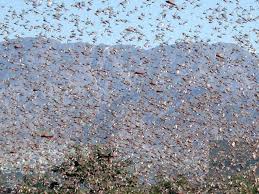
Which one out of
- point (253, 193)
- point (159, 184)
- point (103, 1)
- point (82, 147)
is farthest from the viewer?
point (82, 147)

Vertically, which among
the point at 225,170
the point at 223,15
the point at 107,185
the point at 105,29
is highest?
the point at 223,15

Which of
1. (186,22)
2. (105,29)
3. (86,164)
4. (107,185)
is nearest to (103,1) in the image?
(105,29)

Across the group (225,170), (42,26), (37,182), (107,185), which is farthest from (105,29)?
(225,170)

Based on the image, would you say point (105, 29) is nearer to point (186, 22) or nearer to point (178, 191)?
point (186, 22)

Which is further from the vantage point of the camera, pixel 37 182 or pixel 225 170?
pixel 225 170

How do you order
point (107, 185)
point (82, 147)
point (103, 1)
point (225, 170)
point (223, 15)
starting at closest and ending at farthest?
point (103, 1) < point (223, 15) < point (107, 185) < point (82, 147) < point (225, 170)

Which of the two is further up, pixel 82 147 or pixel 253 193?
pixel 253 193

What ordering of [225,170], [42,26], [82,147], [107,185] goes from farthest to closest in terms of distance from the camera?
[225,170] < [82,147] < [107,185] < [42,26]

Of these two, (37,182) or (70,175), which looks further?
(37,182)

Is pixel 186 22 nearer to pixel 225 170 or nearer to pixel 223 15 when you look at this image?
pixel 223 15
